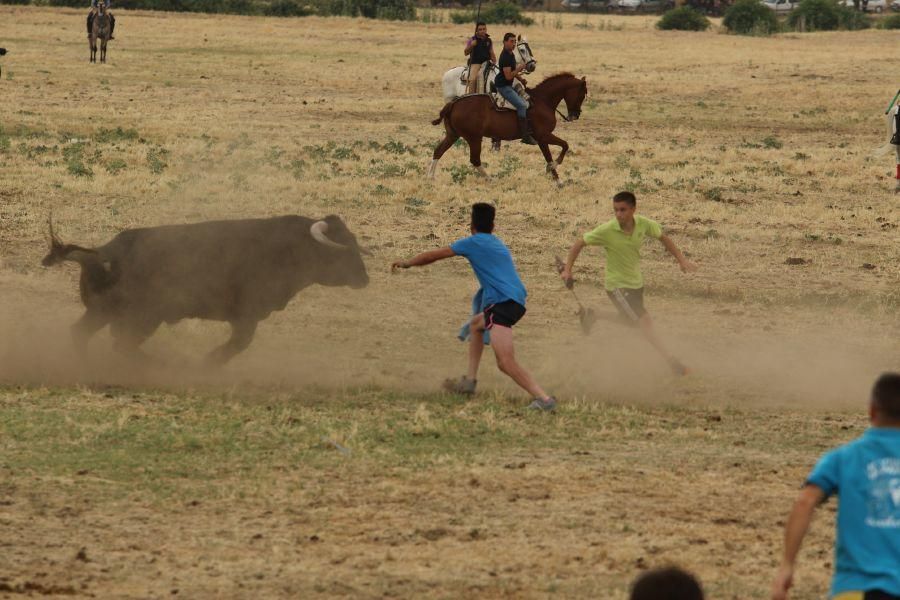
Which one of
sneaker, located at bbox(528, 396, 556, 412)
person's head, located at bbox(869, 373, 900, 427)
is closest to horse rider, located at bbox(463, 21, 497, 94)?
sneaker, located at bbox(528, 396, 556, 412)

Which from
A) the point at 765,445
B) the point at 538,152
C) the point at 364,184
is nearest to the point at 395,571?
the point at 765,445

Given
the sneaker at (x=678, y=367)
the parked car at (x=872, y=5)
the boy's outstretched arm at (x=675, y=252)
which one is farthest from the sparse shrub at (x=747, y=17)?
the boy's outstretched arm at (x=675, y=252)

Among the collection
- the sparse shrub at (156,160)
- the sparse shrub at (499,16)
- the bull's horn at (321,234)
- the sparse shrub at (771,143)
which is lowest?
the sparse shrub at (156,160)

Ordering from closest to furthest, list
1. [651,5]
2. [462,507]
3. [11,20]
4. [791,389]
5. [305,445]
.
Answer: [462,507] → [305,445] → [791,389] → [11,20] → [651,5]

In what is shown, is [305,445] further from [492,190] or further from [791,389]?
[492,190]

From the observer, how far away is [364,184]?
2136cm

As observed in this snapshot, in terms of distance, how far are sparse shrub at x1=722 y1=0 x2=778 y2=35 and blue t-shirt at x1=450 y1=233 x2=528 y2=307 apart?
52.7m

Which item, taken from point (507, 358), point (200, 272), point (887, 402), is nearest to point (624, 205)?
point (507, 358)

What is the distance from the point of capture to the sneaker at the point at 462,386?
1118 cm

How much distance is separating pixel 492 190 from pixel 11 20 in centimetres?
3865

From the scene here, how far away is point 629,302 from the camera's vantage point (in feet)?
39.7

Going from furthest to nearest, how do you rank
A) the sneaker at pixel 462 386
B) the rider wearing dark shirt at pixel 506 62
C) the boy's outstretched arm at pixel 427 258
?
the rider wearing dark shirt at pixel 506 62 < the sneaker at pixel 462 386 < the boy's outstretched arm at pixel 427 258

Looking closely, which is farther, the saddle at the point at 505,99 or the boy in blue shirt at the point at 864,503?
the saddle at the point at 505,99

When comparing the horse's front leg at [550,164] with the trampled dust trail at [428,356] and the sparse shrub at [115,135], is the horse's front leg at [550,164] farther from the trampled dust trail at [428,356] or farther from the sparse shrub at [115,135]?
the trampled dust trail at [428,356]
